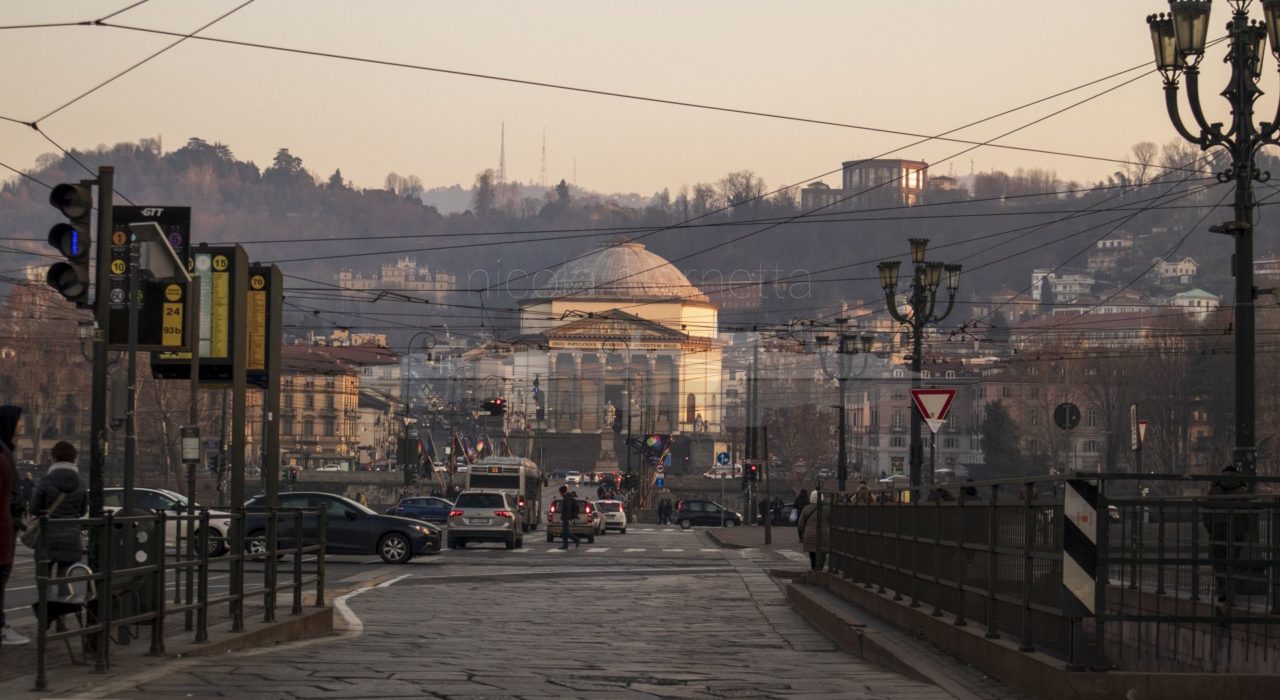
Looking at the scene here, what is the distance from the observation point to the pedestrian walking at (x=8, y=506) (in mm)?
12352

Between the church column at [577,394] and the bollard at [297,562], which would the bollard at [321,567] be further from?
the church column at [577,394]

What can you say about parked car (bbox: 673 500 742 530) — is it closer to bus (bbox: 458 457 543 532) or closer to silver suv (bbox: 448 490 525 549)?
bus (bbox: 458 457 543 532)

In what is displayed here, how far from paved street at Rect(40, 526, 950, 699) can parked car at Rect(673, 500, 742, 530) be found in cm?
4761

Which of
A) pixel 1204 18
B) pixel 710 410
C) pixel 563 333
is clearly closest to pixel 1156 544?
pixel 1204 18

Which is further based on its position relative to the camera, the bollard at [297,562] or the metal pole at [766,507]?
the metal pole at [766,507]

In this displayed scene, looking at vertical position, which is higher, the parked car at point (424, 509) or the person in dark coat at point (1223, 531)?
the person in dark coat at point (1223, 531)

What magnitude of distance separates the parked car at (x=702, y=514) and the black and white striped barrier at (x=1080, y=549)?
66.6 meters

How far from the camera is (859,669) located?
13750mm

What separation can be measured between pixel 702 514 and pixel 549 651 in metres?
62.8

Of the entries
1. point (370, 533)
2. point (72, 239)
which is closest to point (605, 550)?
point (370, 533)

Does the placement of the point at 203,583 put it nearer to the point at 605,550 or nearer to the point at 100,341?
the point at 100,341

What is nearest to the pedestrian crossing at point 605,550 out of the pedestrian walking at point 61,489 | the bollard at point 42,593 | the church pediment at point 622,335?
the pedestrian walking at point 61,489

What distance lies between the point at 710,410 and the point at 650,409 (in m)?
37.5

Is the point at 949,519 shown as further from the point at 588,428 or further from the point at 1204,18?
the point at 588,428
